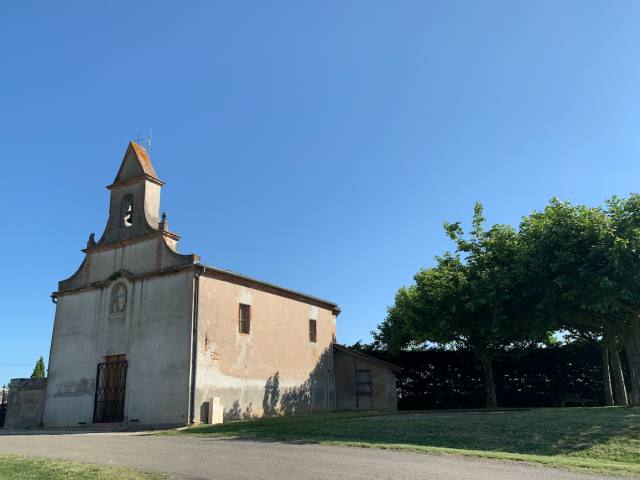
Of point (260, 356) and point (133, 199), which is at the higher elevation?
point (133, 199)

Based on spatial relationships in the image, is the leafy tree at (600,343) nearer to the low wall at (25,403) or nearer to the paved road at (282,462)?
the paved road at (282,462)

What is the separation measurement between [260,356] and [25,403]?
1047 cm

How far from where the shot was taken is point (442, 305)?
62.8ft

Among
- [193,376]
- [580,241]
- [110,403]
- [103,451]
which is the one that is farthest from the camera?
[110,403]

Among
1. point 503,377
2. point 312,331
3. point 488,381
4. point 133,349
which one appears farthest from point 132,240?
point 503,377

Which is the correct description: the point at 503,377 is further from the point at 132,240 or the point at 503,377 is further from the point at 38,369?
the point at 38,369

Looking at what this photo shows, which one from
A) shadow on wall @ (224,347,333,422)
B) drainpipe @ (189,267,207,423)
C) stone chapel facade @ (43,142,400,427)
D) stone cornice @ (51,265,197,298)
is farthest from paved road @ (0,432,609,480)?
shadow on wall @ (224,347,333,422)

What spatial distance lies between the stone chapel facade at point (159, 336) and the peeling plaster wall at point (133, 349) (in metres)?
0.04

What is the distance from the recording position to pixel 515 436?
35.9 ft

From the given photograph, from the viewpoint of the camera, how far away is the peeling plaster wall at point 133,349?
1845cm

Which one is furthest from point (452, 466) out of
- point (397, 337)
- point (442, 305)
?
point (397, 337)

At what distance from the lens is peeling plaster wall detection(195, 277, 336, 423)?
752 inches

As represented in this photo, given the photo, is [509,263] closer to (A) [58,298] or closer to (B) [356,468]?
(B) [356,468]

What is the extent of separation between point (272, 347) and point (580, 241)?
12.8 meters
